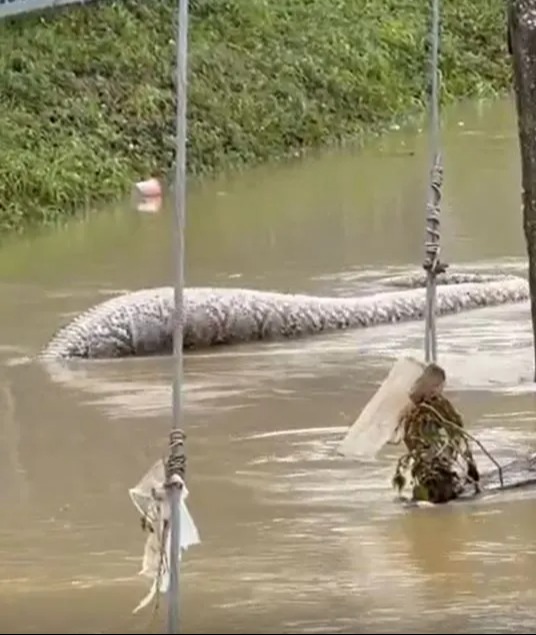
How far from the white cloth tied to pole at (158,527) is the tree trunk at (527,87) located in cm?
148

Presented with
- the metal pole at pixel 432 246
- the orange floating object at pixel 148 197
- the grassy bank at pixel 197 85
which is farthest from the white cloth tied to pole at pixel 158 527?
the orange floating object at pixel 148 197

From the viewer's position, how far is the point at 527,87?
202 inches

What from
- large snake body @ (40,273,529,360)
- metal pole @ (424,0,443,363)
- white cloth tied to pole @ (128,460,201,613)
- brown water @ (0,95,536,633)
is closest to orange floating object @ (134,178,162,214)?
brown water @ (0,95,536,633)

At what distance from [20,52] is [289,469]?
1052cm

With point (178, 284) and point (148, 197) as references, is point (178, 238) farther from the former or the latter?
point (148, 197)

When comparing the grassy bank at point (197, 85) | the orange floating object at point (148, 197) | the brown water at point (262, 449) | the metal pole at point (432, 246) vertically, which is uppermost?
the grassy bank at point (197, 85)

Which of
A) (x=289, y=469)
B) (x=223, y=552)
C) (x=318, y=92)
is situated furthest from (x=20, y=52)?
(x=223, y=552)

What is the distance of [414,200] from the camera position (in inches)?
537

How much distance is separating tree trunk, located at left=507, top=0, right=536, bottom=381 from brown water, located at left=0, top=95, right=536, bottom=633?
82cm

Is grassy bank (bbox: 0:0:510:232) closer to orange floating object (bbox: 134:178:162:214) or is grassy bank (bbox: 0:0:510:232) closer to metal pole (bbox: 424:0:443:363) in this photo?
orange floating object (bbox: 134:178:162:214)

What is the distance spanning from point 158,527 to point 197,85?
13.2 m

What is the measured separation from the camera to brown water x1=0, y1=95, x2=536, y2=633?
4.36 meters

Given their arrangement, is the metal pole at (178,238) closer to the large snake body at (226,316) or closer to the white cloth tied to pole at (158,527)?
the white cloth tied to pole at (158,527)

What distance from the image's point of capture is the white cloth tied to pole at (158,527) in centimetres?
384
